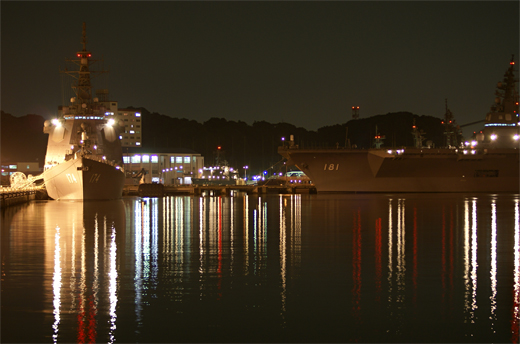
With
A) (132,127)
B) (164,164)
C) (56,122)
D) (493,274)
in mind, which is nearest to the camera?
(493,274)

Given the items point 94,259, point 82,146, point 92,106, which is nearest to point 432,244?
point 94,259

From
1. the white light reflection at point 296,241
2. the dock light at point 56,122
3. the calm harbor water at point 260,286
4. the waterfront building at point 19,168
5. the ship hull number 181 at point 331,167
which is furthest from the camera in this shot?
the waterfront building at point 19,168


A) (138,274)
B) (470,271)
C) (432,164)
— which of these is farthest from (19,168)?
(470,271)

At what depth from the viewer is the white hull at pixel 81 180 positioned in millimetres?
42250

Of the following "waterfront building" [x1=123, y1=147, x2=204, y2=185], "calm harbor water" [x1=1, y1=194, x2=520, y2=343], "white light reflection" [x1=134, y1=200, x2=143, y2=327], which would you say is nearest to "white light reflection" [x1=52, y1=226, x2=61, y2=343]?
"calm harbor water" [x1=1, y1=194, x2=520, y2=343]

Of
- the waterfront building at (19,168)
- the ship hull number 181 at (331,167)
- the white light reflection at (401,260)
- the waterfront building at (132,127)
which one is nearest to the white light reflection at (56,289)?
the white light reflection at (401,260)

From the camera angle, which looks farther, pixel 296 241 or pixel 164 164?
pixel 164 164

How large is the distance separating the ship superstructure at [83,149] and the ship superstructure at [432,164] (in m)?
16.6

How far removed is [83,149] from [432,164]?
31781mm

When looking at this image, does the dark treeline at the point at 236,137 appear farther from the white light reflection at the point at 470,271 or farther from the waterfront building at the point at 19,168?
the white light reflection at the point at 470,271

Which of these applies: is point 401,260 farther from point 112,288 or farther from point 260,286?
point 112,288

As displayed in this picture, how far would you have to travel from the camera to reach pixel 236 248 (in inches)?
639

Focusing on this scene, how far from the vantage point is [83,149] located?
4278 centimetres

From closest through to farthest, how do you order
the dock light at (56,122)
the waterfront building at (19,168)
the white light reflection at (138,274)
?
the white light reflection at (138,274) → the dock light at (56,122) → the waterfront building at (19,168)
